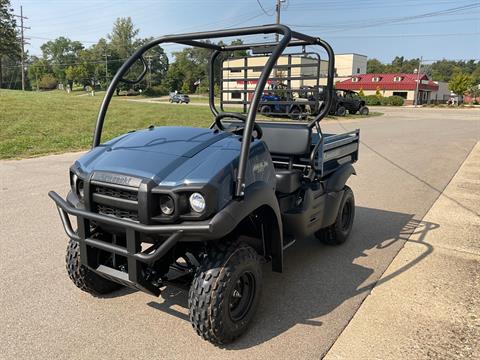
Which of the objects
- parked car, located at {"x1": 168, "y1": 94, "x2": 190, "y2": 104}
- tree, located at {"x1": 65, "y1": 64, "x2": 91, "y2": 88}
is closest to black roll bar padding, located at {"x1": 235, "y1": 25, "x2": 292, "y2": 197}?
parked car, located at {"x1": 168, "y1": 94, "x2": 190, "y2": 104}

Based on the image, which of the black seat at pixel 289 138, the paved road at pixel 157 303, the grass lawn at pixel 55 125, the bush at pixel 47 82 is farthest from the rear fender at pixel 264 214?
the bush at pixel 47 82

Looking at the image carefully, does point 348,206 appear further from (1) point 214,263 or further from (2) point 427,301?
(1) point 214,263

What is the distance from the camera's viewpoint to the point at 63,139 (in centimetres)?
1141

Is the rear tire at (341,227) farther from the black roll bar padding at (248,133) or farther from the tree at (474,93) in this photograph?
the tree at (474,93)

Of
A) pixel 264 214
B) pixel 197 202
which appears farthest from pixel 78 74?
pixel 197 202

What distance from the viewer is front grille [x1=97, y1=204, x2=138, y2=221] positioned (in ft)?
8.09

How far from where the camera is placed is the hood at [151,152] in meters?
2.49

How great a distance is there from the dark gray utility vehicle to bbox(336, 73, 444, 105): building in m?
62.6

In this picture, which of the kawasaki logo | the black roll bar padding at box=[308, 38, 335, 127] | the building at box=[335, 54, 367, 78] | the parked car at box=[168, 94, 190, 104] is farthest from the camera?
the building at box=[335, 54, 367, 78]

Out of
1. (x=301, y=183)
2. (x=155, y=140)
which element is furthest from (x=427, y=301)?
(x=155, y=140)

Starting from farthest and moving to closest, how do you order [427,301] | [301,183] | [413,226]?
[413,226]
[301,183]
[427,301]

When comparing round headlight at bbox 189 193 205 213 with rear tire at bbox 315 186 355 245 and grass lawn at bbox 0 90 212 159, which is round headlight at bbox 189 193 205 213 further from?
grass lawn at bbox 0 90 212 159

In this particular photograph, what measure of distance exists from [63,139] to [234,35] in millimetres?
9648

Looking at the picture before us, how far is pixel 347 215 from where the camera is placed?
15.2ft
